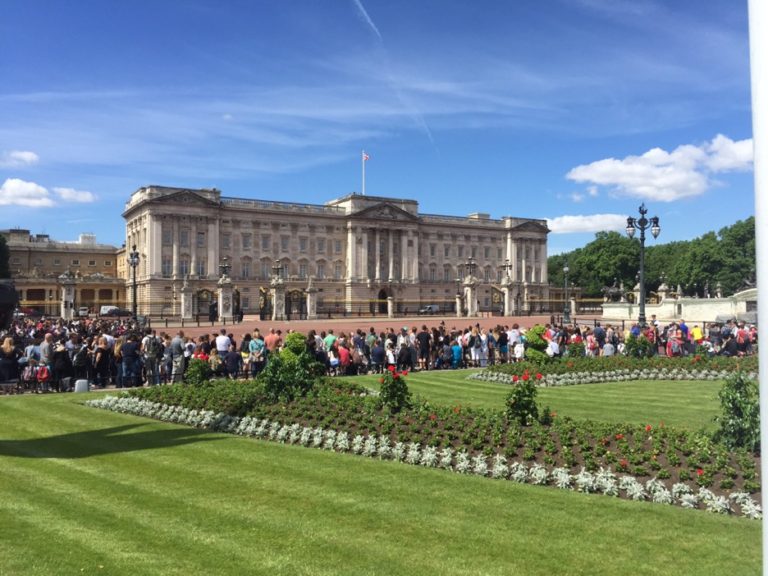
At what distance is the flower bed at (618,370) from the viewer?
20.9 metres

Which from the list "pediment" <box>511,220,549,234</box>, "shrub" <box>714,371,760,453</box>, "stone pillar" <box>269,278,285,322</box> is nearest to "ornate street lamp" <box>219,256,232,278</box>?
"stone pillar" <box>269,278,285,322</box>

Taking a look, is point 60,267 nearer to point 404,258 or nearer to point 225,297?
point 404,258

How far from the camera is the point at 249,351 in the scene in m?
22.6

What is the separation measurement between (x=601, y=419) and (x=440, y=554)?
815 centimetres

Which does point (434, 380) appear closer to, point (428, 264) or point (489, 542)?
point (489, 542)

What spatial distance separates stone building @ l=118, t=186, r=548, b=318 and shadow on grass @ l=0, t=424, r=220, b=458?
181 ft

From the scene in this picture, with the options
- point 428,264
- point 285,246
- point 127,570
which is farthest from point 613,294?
point 127,570

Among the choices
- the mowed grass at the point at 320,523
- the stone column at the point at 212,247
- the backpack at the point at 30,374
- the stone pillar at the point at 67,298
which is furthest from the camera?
the stone column at the point at 212,247

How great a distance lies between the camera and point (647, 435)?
34.7ft

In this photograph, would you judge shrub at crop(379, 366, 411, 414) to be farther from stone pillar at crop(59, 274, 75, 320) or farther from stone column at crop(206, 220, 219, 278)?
stone column at crop(206, 220, 219, 278)

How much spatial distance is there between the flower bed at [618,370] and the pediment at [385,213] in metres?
76.8

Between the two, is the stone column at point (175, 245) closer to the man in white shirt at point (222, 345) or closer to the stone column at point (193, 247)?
the stone column at point (193, 247)

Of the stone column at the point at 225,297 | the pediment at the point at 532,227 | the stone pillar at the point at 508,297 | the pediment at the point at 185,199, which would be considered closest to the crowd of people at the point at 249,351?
the stone column at the point at 225,297

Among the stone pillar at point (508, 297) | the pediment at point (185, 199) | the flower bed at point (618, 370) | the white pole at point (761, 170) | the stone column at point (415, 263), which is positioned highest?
the pediment at point (185, 199)
